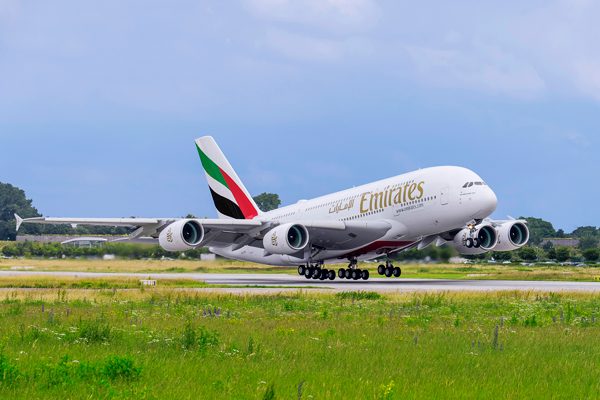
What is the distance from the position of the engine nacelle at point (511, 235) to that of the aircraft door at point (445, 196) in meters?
5.76

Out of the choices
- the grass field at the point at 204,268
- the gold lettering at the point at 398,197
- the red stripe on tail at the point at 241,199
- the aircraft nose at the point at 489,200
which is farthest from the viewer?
the red stripe on tail at the point at 241,199

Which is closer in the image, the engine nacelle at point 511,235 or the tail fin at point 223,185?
the engine nacelle at point 511,235

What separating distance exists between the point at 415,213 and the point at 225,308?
2271 centimetres

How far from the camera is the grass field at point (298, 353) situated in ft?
Result: 35.0

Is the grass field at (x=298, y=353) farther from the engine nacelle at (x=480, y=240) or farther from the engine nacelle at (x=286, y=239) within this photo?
the engine nacelle at (x=286, y=239)

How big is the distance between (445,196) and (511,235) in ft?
21.7

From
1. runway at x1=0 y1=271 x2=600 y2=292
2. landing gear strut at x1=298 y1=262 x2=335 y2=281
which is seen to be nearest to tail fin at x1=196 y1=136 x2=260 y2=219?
landing gear strut at x1=298 y1=262 x2=335 y2=281

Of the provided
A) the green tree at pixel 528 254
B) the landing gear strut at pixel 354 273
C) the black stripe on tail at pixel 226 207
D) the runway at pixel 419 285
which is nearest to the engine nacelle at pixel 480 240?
the runway at pixel 419 285

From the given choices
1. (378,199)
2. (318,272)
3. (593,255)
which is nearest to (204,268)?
(318,272)

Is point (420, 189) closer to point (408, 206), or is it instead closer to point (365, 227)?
point (408, 206)

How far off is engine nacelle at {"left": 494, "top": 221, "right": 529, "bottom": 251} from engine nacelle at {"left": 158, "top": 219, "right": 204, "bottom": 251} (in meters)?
15.9

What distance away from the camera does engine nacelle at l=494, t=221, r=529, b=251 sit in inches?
1908

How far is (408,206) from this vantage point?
46.3 m

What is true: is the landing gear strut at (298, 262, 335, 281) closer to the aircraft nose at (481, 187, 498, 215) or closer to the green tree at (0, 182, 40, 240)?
the aircraft nose at (481, 187, 498, 215)
